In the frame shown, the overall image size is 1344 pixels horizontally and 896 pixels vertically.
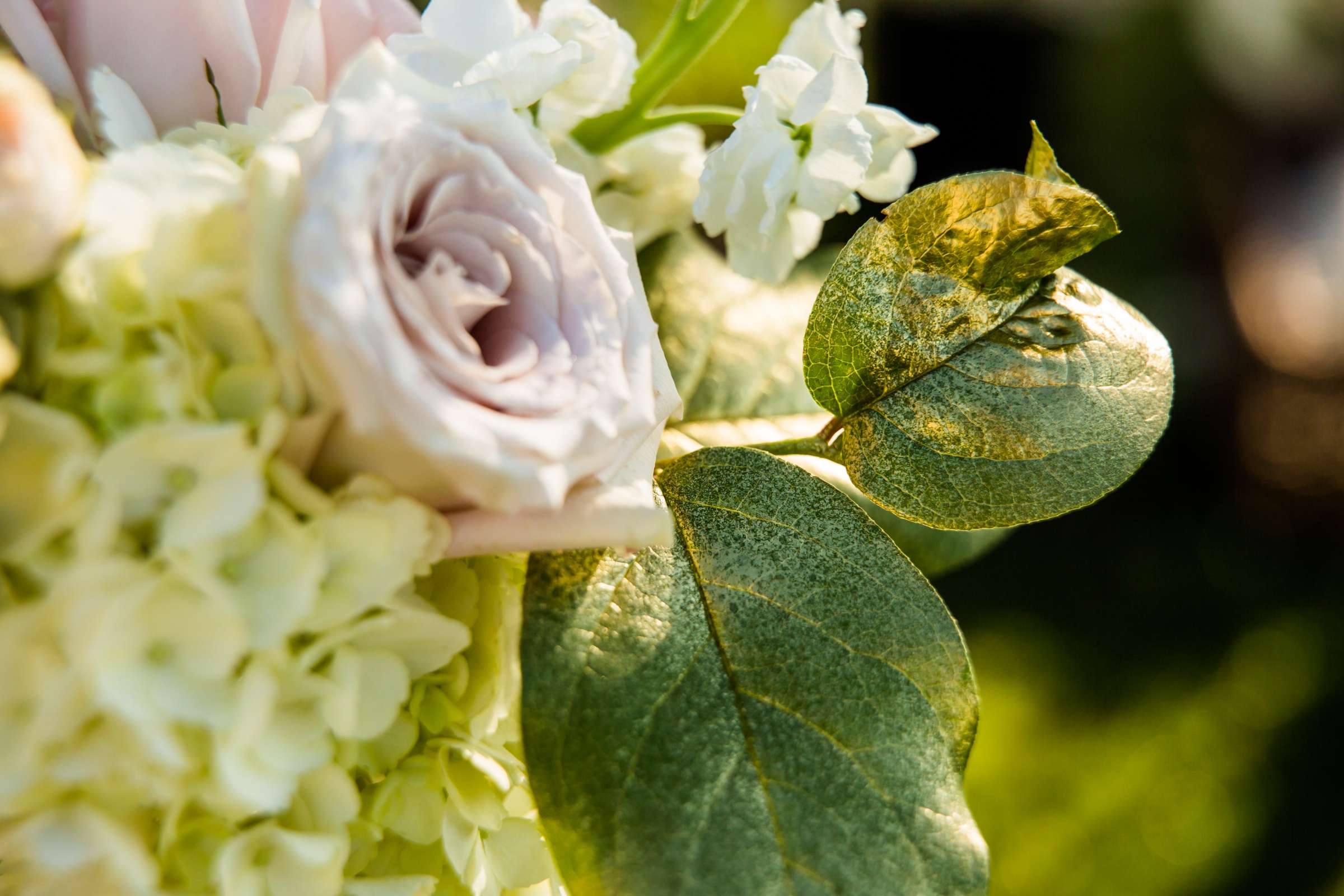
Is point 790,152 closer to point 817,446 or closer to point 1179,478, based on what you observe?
point 817,446

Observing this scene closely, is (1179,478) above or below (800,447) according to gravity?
below

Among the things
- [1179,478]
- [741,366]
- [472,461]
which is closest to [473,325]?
[472,461]

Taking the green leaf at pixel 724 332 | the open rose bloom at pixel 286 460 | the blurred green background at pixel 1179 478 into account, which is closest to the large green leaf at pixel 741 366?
the green leaf at pixel 724 332

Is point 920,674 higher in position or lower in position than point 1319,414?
higher

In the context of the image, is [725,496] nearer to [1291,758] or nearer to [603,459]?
[603,459]

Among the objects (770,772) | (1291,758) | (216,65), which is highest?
(216,65)

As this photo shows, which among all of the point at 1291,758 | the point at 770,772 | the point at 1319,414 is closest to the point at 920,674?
the point at 770,772

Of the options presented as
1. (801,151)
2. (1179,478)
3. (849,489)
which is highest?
(801,151)

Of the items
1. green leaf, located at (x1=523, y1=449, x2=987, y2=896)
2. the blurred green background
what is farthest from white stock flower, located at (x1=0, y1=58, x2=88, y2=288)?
the blurred green background
